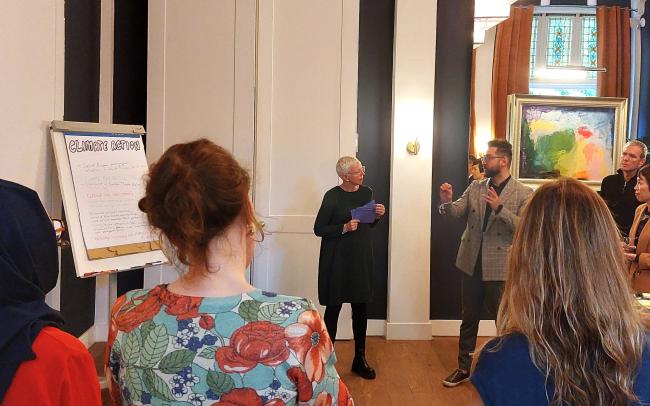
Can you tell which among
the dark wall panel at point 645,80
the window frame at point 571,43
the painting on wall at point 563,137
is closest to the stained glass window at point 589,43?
the window frame at point 571,43

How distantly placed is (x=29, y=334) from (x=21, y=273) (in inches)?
4.4

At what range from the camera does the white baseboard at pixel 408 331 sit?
4.94 m

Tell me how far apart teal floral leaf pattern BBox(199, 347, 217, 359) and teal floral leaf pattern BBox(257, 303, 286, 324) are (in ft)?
0.33

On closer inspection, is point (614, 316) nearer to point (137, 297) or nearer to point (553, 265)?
point (553, 265)

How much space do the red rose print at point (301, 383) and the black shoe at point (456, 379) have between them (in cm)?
297

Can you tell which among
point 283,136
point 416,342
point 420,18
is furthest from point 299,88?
point 416,342

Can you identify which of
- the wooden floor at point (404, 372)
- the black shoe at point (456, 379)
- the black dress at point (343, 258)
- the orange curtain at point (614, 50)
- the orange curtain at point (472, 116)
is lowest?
the wooden floor at point (404, 372)

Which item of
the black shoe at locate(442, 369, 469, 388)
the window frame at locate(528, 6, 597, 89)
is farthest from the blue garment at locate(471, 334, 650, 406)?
the window frame at locate(528, 6, 597, 89)

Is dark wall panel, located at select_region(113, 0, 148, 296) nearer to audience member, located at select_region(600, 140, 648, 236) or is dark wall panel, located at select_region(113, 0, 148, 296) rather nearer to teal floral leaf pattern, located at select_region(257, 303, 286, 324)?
audience member, located at select_region(600, 140, 648, 236)

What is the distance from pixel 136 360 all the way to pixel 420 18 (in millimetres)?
4276

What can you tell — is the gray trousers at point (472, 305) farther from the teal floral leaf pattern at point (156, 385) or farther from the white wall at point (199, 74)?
the teal floral leaf pattern at point (156, 385)

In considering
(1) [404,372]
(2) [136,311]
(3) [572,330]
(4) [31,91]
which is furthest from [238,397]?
(1) [404,372]

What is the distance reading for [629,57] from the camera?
5.14 meters

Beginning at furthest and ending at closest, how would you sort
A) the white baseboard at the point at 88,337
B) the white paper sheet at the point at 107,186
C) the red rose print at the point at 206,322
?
the white baseboard at the point at 88,337, the white paper sheet at the point at 107,186, the red rose print at the point at 206,322
